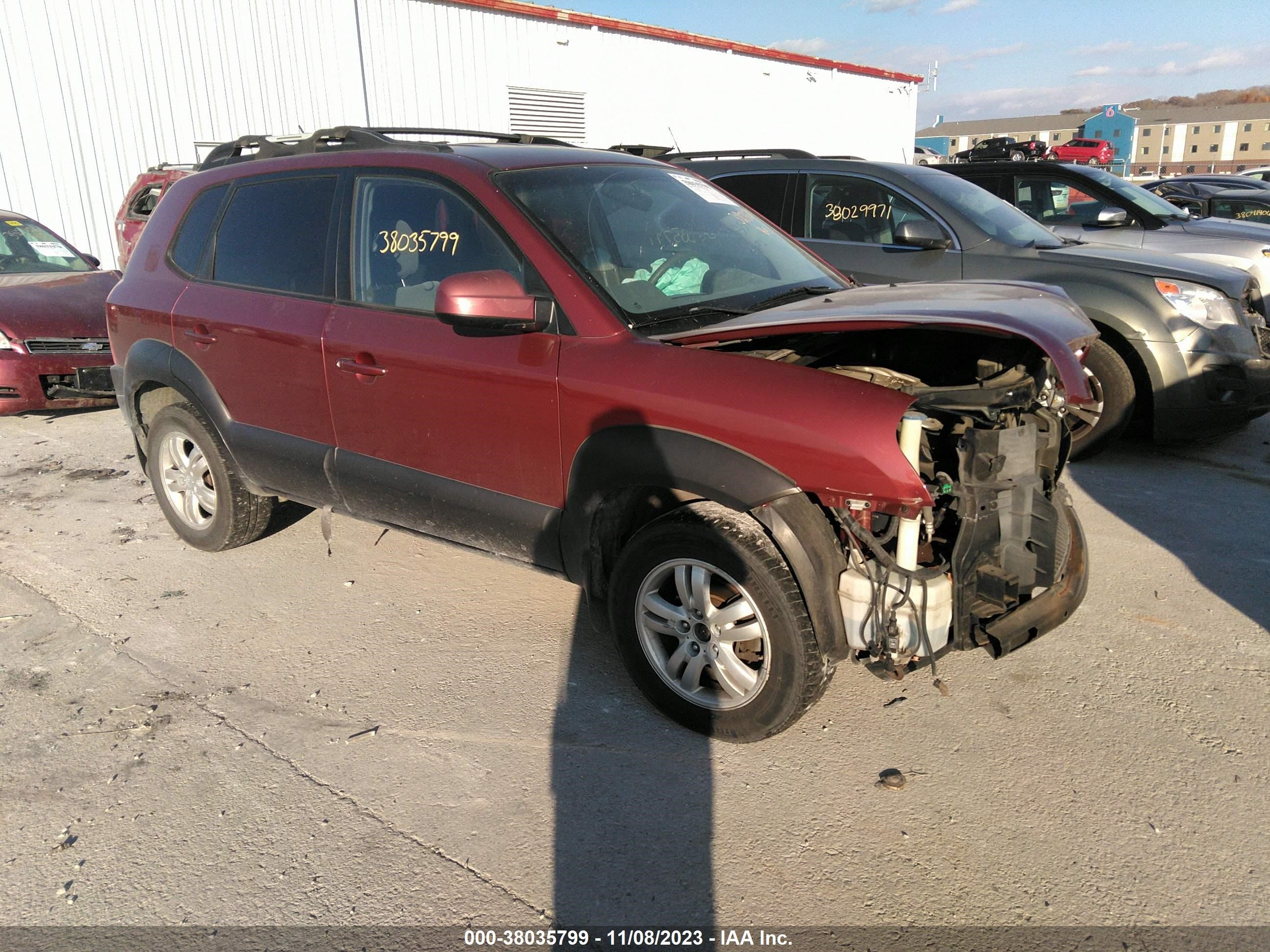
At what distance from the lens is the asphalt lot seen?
242 cm

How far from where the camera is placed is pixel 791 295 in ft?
11.9

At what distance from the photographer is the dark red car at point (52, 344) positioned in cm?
692

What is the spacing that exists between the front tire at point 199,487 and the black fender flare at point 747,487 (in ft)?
7.86

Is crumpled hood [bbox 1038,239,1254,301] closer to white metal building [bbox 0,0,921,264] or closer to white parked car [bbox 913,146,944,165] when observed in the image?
white metal building [bbox 0,0,921,264]

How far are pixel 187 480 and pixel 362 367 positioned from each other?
173cm

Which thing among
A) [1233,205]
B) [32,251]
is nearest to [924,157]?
[1233,205]

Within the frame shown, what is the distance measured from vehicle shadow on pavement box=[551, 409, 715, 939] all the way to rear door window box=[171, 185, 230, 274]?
2.62 meters

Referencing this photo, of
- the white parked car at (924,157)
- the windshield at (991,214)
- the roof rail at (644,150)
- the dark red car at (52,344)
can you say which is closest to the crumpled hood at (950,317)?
the windshield at (991,214)

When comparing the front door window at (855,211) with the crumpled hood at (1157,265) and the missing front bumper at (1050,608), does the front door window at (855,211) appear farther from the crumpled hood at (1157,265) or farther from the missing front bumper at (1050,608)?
the missing front bumper at (1050,608)

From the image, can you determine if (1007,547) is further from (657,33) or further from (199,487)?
(657,33)

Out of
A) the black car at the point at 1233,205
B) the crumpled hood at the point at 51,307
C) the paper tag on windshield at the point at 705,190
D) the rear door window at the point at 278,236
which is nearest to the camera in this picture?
the rear door window at the point at 278,236

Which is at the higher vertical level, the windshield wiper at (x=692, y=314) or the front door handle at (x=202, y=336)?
the windshield wiper at (x=692, y=314)

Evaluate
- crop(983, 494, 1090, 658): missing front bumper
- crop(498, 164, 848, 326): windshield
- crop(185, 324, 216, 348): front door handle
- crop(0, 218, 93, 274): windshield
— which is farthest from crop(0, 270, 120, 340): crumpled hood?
crop(983, 494, 1090, 658): missing front bumper

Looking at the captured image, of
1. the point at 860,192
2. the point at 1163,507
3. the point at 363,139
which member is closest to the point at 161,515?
the point at 363,139
